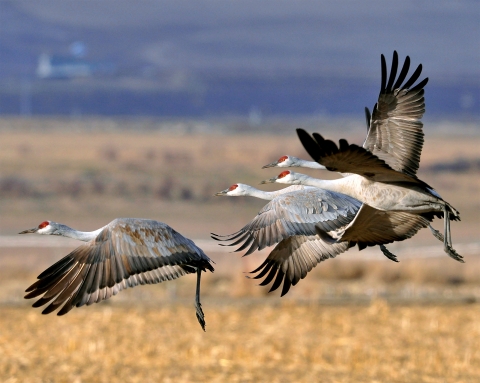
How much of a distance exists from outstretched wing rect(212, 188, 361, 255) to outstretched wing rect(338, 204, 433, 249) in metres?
0.21

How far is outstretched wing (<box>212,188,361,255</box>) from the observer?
7.12 m

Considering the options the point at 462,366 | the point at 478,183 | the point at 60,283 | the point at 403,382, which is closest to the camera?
the point at 60,283

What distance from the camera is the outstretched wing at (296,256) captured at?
7.29 metres

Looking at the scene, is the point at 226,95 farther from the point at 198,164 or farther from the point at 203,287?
the point at 203,287

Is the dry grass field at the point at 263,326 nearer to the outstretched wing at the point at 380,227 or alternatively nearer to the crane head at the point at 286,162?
the outstretched wing at the point at 380,227

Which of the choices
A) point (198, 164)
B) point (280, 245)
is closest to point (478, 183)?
point (198, 164)

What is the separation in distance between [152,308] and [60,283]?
49.5 ft

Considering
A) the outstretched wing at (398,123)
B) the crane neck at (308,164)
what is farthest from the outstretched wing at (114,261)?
the outstretched wing at (398,123)

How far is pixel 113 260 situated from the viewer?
643 cm

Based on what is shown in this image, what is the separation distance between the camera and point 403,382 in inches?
631

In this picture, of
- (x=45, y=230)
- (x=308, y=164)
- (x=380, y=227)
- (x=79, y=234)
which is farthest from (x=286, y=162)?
(x=45, y=230)

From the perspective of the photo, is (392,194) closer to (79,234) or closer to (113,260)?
(113,260)

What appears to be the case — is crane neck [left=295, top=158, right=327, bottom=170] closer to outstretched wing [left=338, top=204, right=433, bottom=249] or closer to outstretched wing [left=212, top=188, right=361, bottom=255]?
outstretched wing [left=338, top=204, right=433, bottom=249]

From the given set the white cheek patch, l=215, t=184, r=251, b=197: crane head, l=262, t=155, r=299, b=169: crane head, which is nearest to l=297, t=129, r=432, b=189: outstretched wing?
l=262, t=155, r=299, b=169: crane head
